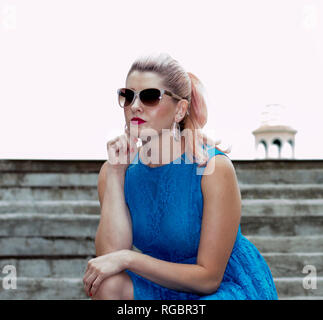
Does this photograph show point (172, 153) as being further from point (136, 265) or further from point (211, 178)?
point (136, 265)

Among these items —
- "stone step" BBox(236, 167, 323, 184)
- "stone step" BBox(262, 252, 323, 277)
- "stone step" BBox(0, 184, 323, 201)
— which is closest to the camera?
"stone step" BBox(262, 252, 323, 277)

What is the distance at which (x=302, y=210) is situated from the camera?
468 centimetres

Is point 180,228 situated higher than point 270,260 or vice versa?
point 180,228

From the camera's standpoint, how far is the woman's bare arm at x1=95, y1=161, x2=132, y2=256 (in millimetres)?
2080

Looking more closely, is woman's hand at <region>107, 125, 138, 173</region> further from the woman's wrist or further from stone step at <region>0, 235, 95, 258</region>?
stone step at <region>0, 235, 95, 258</region>

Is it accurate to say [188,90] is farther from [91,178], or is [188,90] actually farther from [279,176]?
[279,176]

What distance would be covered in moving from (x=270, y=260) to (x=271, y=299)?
6.63 feet

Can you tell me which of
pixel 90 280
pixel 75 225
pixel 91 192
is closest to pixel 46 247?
pixel 75 225

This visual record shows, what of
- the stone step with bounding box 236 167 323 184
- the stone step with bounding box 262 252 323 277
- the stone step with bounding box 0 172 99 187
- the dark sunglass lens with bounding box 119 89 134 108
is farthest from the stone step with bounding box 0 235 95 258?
the dark sunglass lens with bounding box 119 89 134 108

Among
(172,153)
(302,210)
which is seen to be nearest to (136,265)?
(172,153)

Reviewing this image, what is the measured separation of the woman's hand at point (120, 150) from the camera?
2.15 meters

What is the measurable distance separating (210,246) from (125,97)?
2.51ft

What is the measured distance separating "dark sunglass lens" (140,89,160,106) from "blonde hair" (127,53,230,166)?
0.07m

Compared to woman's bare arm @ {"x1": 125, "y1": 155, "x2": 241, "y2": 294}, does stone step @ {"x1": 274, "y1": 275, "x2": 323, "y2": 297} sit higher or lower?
lower
